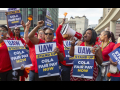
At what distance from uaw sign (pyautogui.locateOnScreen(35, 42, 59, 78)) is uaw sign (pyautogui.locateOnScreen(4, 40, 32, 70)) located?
0.55 metres

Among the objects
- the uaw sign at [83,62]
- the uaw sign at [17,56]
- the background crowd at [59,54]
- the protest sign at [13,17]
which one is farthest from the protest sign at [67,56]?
the protest sign at [13,17]

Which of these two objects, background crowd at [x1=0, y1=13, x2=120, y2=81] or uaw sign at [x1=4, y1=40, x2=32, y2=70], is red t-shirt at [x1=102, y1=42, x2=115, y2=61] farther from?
uaw sign at [x1=4, y1=40, x2=32, y2=70]

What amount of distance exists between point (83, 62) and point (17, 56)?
4.99 feet

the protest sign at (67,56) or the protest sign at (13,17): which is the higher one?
the protest sign at (13,17)

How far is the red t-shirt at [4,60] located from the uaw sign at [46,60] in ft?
3.03

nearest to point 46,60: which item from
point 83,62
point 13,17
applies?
point 83,62

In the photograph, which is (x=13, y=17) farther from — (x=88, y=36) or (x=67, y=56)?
(x=88, y=36)

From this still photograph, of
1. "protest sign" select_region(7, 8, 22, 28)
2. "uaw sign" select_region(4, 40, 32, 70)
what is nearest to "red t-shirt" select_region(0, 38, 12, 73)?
"uaw sign" select_region(4, 40, 32, 70)

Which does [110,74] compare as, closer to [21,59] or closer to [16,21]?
[21,59]

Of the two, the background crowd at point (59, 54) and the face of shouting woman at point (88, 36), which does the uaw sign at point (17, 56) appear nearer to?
the background crowd at point (59, 54)

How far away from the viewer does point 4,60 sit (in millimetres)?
2832

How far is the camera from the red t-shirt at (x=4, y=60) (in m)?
2.80

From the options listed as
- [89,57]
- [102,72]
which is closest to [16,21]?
[89,57]

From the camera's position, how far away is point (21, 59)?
2.85 meters
